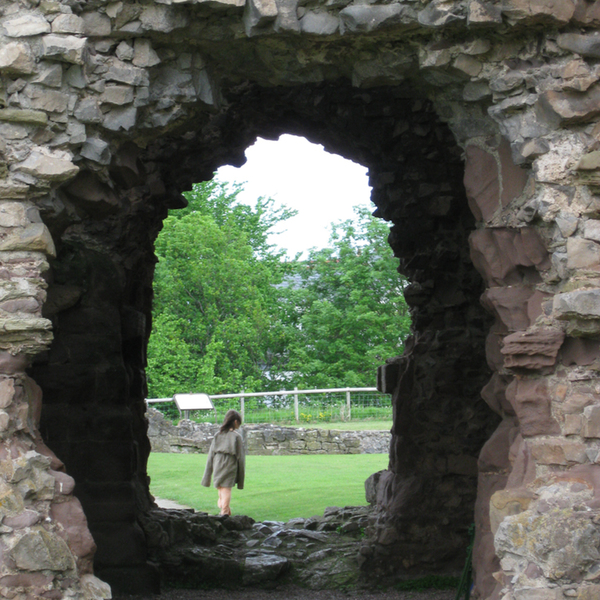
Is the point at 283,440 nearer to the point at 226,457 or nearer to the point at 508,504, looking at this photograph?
the point at 226,457

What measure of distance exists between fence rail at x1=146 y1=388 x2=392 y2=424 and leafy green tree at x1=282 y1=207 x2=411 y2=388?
4.19 m

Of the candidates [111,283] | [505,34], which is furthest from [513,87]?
[111,283]

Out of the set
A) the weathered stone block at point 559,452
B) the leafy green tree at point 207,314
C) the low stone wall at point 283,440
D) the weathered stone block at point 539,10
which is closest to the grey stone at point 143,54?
the weathered stone block at point 539,10

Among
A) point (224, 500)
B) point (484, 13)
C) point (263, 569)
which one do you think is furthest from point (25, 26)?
point (224, 500)

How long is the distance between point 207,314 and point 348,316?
14.3ft

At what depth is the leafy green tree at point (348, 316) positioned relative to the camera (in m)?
23.4

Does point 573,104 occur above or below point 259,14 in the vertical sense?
below

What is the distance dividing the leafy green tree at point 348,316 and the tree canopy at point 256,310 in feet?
0.11

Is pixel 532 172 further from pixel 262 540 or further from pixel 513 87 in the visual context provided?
pixel 262 540

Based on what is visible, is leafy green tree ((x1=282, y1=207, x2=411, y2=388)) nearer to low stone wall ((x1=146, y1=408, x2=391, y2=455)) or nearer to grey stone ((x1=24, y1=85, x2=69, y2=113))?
low stone wall ((x1=146, y1=408, x2=391, y2=455))

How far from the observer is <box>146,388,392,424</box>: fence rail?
1783 cm

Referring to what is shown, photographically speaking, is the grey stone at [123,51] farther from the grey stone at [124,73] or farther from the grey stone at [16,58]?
the grey stone at [16,58]

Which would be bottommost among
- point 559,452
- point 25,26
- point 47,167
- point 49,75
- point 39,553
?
point 39,553

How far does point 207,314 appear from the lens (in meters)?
22.7
